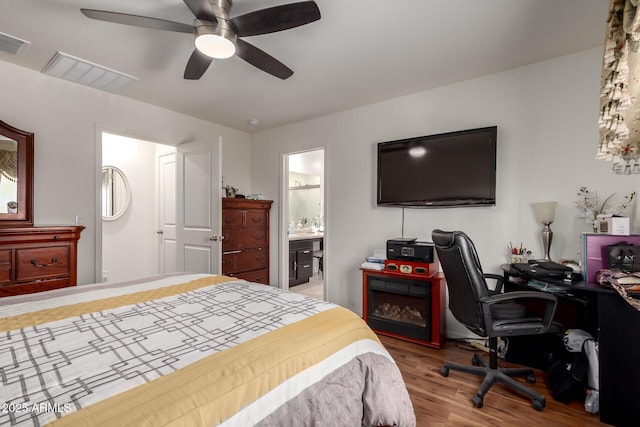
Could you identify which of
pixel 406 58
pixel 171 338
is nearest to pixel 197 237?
pixel 171 338

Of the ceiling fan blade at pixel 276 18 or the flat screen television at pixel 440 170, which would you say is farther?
the flat screen television at pixel 440 170

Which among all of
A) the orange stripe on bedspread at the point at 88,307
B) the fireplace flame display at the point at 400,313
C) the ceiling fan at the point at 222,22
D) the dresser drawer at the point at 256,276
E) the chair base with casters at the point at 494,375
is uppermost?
the ceiling fan at the point at 222,22

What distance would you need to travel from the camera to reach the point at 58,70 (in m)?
2.57

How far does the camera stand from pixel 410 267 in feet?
9.16

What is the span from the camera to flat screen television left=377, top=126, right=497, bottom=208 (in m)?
2.64

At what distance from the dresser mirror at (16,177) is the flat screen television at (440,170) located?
3229 mm

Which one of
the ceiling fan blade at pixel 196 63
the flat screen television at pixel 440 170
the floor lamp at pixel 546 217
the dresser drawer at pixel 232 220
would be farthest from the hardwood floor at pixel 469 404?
the ceiling fan blade at pixel 196 63

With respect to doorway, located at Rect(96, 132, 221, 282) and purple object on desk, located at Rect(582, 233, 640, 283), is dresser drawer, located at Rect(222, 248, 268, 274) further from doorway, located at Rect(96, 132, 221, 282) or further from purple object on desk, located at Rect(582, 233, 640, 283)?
purple object on desk, located at Rect(582, 233, 640, 283)

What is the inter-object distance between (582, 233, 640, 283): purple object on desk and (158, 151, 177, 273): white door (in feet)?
14.0

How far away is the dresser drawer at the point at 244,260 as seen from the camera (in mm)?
3664

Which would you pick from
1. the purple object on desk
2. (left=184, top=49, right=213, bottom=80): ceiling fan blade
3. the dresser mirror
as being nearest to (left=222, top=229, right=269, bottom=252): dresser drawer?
the dresser mirror

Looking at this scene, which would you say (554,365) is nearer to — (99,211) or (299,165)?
(99,211)

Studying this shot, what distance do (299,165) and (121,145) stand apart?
9.56 feet

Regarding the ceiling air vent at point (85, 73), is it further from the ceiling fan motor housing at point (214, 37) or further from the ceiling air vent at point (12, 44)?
the ceiling fan motor housing at point (214, 37)
